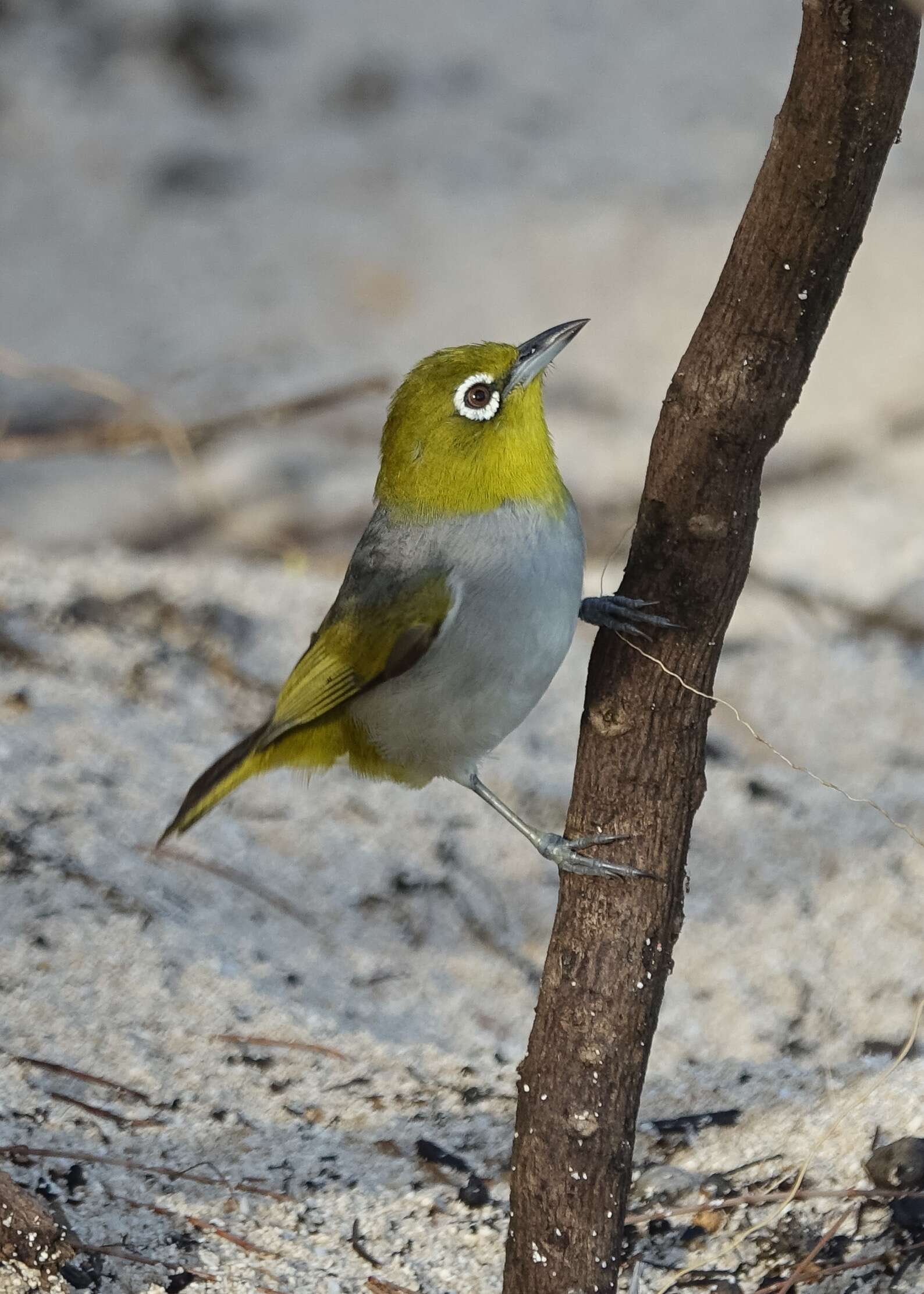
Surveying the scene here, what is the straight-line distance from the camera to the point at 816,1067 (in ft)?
9.19

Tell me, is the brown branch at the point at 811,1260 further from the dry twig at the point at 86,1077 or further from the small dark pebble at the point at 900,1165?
the dry twig at the point at 86,1077

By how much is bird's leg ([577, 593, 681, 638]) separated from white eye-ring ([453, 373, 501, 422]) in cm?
58

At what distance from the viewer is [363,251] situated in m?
6.57

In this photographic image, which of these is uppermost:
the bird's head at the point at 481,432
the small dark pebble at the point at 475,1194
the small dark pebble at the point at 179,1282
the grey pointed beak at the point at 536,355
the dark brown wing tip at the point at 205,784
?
the grey pointed beak at the point at 536,355

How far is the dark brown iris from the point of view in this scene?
262 centimetres

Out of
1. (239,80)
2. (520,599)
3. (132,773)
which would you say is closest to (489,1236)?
(520,599)

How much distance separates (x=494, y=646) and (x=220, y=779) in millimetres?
601

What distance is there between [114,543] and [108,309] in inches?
65.6

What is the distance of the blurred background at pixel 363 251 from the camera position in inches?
207

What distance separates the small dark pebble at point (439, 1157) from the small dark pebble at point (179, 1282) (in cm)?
46

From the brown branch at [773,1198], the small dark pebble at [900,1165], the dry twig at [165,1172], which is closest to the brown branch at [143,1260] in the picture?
the dry twig at [165,1172]

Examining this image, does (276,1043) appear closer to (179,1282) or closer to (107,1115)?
(107,1115)

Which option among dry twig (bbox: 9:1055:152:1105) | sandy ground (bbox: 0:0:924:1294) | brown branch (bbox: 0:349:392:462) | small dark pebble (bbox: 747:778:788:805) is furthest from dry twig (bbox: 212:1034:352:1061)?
brown branch (bbox: 0:349:392:462)

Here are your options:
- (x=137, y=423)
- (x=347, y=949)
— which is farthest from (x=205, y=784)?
(x=137, y=423)
